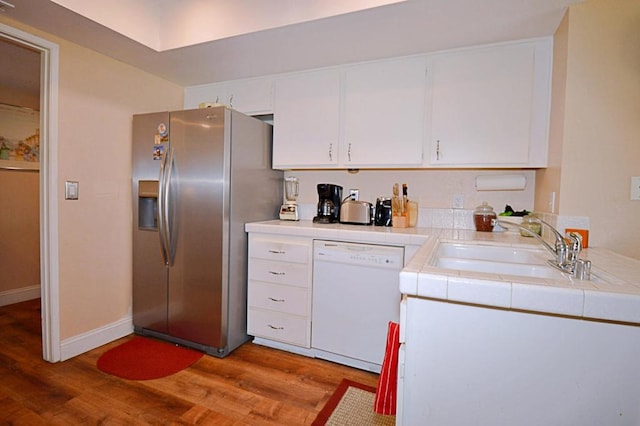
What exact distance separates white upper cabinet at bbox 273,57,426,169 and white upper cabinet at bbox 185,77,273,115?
0.38 feet

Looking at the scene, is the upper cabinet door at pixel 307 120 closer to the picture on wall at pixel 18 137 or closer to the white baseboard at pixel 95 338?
the white baseboard at pixel 95 338

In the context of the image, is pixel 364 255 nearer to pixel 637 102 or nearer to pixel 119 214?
pixel 637 102

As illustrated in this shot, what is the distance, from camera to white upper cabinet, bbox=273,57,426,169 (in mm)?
2193

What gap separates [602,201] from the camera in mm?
1617

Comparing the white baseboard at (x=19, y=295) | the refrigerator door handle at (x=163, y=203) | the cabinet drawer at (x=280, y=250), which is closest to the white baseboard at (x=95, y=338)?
the refrigerator door handle at (x=163, y=203)

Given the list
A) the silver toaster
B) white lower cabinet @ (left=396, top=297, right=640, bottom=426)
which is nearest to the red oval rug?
the silver toaster

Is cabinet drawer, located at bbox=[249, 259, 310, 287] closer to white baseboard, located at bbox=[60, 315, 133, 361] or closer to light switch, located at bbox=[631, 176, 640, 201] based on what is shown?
white baseboard, located at bbox=[60, 315, 133, 361]

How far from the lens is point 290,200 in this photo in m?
2.81

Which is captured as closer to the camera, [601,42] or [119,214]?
[601,42]

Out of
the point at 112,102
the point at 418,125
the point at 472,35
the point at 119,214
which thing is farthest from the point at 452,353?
the point at 112,102

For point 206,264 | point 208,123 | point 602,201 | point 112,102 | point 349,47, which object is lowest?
point 206,264

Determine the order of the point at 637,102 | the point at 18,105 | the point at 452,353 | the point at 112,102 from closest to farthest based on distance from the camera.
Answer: the point at 452,353
the point at 637,102
the point at 112,102
the point at 18,105

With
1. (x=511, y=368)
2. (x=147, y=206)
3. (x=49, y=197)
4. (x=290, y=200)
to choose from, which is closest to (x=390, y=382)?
(x=511, y=368)

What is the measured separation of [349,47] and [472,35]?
2.47 feet
